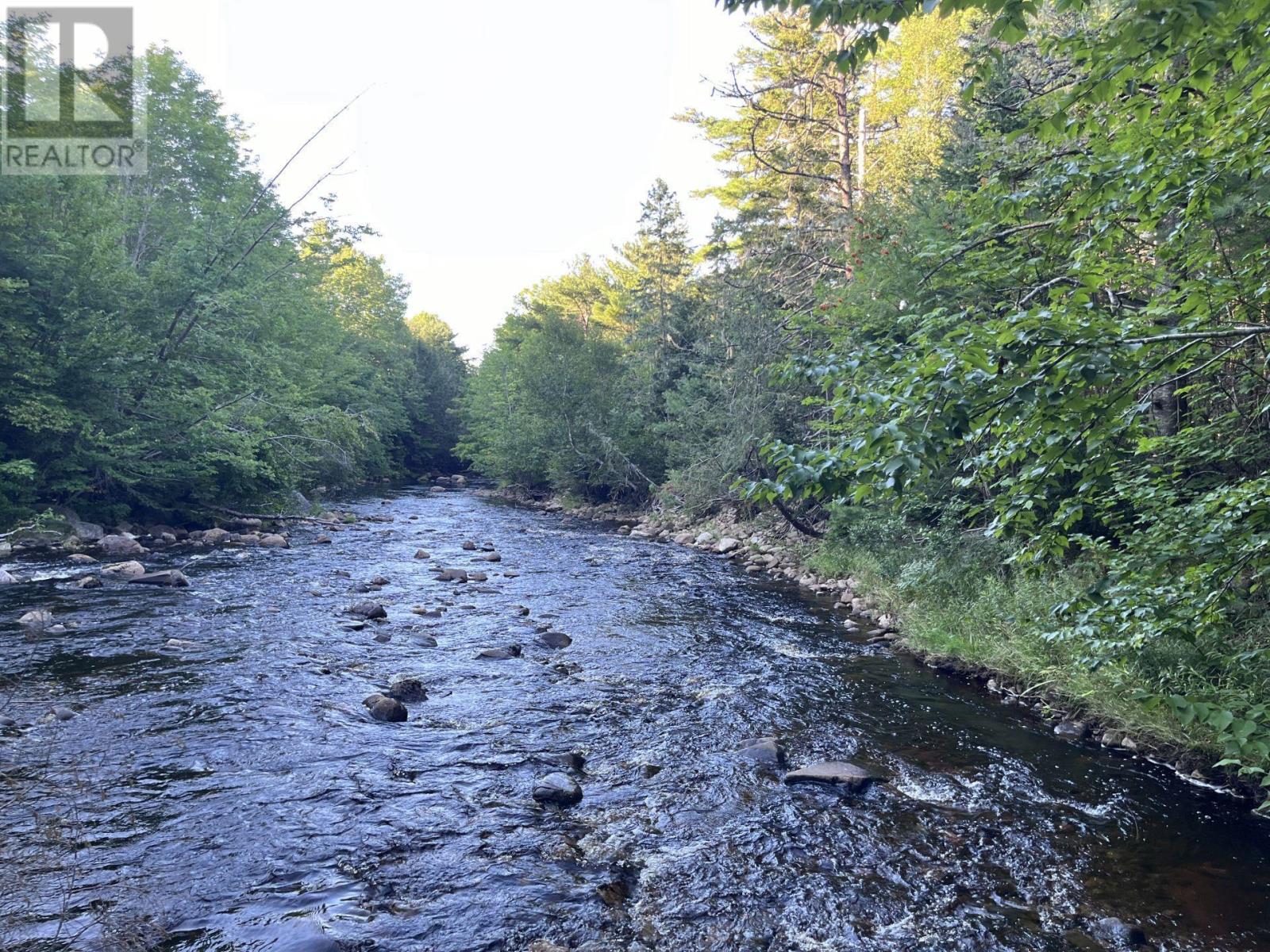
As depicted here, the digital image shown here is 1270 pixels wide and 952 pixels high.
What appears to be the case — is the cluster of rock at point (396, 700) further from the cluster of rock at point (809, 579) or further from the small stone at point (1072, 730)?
the small stone at point (1072, 730)

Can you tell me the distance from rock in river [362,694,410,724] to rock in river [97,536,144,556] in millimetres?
10350

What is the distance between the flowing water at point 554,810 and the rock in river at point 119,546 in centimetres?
486

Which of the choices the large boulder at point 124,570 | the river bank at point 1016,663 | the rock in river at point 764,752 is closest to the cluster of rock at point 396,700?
the rock in river at point 764,752

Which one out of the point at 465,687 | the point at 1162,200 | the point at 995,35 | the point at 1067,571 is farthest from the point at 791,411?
the point at 995,35

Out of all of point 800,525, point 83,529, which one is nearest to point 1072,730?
point 800,525

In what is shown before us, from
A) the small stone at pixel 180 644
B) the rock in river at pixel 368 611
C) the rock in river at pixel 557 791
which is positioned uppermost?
the small stone at pixel 180 644

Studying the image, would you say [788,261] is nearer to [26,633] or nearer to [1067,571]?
[1067,571]

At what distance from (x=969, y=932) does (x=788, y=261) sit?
1612cm

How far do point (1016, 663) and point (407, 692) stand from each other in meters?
7.01

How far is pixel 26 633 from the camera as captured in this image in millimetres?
8500

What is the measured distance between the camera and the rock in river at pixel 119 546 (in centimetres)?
1432

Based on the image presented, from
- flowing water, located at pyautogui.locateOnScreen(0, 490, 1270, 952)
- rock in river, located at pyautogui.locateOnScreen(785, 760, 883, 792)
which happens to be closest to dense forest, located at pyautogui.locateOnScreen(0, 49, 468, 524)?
flowing water, located at pyautogui.locateOnScreen(0, 490, 1270, 952)

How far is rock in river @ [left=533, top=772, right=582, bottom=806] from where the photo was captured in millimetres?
5484

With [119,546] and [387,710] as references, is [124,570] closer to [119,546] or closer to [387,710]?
[119,546]
